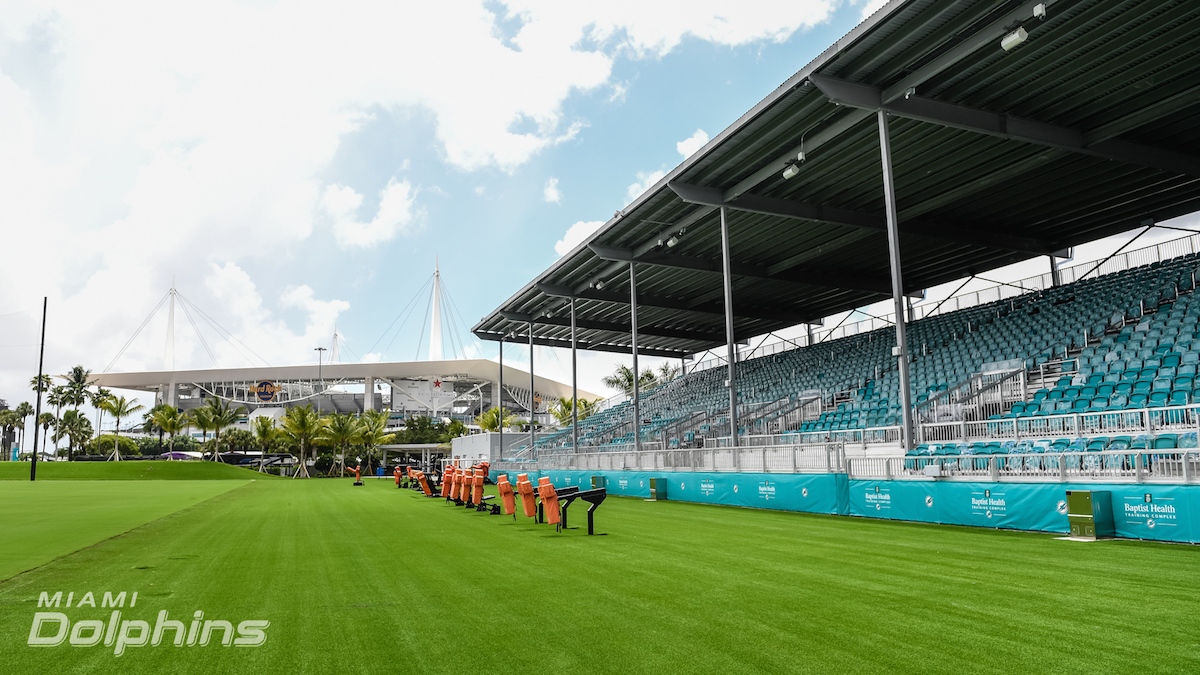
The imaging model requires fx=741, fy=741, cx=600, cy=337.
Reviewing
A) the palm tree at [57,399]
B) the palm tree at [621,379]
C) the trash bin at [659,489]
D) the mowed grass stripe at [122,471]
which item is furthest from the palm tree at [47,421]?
the trash bin at [659,489]

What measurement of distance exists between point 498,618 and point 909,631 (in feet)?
9.38

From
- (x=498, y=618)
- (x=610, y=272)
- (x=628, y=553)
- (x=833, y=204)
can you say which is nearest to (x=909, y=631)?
(x=498, y=618)

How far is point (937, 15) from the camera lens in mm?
15602

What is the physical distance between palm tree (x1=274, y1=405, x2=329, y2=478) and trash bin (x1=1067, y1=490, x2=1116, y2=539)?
60121 millimetres

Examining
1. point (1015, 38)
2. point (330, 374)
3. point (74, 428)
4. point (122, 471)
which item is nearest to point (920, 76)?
point (1015, 38)

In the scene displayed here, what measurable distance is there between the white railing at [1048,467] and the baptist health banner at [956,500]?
442 mm

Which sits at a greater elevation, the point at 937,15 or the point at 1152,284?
the point at 937,15

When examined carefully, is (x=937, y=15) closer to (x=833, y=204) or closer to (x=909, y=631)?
(x=833, y=204)

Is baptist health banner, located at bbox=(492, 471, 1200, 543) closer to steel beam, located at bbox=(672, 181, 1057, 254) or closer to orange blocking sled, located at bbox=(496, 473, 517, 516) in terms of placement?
orange blocking sled, located at bbox=(496, 473, 517, 516)

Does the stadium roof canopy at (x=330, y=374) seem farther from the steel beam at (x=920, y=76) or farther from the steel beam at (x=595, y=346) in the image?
the steel beam at (x=920, y=76)

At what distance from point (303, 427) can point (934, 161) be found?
177 feet

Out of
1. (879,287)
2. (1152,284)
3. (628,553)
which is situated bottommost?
(628,553)

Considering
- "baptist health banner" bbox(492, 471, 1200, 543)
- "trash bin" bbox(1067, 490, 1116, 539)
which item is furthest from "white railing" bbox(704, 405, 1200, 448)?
"trash bin" bbox(1067, 490, 1116, 539)

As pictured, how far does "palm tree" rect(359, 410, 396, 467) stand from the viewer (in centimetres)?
6631
